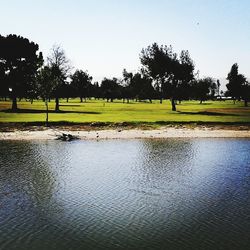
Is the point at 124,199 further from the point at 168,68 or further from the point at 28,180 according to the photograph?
the point at 168,68

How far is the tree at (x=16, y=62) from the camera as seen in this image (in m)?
92.2

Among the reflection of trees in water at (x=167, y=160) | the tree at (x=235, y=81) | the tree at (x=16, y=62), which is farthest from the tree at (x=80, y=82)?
the reflection of trees in water at (x=167, y=160)

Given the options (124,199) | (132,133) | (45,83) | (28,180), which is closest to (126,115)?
(45,83)

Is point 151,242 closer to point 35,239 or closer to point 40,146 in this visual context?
point 35,239

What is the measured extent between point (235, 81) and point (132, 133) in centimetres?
12845

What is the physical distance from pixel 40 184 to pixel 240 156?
18.5m

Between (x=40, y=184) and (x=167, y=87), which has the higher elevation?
(x=167, y=87)

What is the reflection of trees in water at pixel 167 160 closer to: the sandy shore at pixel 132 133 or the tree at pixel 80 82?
the sandy shore at pixel 132 133

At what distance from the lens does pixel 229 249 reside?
45.8 feet

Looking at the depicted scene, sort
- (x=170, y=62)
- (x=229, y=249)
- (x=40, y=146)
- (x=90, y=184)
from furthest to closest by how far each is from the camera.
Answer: (x=170, y=62), (x=40, y=146), (x=90, y=184), (x=229, y=249)

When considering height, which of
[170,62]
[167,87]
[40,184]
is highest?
[170,62]

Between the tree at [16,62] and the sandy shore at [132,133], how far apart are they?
45.6m

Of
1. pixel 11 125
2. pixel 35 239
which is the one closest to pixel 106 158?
pixel 35 239

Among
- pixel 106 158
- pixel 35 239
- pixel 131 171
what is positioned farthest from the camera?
pixel 106 158
